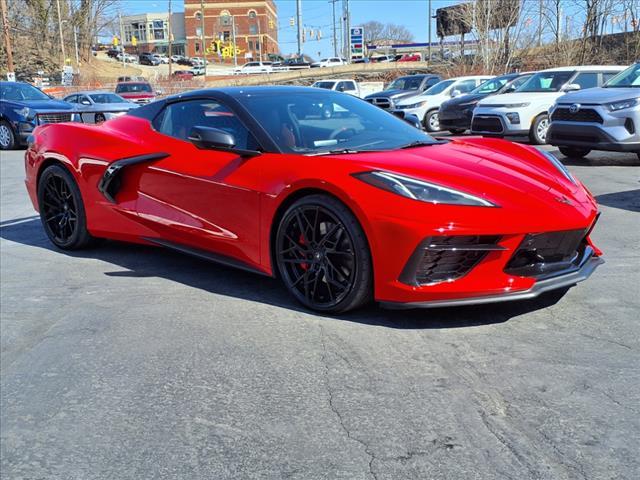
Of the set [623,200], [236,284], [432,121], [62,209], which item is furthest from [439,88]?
[236,284]

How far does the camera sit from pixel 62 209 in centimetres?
588

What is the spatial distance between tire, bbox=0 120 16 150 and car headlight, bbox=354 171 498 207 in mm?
15471

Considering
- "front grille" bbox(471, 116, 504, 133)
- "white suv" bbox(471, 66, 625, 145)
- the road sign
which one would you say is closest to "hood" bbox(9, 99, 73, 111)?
"front grille" bbox(471, 116, 504, 133)

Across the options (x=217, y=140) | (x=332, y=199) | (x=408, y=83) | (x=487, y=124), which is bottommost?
(x=332, y=199)

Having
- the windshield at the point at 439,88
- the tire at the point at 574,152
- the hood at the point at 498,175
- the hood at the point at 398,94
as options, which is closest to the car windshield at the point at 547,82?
the tire at the point at 574,152

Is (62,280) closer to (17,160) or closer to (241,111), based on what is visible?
(241,111)

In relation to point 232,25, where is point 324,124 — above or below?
below

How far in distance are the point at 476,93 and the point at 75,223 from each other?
13904 mm

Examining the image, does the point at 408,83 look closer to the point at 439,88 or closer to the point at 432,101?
the point at 439,88

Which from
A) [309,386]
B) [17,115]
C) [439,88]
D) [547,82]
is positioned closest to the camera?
[309,386]

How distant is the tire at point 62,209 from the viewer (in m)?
5.65

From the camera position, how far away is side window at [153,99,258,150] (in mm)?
4492

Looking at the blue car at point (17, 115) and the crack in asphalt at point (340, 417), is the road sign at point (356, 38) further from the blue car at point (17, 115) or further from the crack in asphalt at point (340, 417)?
the crack in asphalt at point (340, 417)

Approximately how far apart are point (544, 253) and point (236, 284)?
7.02 ft
